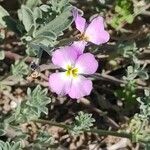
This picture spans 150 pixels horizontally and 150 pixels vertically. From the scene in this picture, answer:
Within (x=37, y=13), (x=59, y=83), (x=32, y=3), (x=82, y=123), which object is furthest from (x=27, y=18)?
(x=82, y=123)

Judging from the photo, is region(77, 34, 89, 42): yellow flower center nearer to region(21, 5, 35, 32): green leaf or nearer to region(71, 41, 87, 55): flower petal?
region(71, 41, 87, 55): flower petal

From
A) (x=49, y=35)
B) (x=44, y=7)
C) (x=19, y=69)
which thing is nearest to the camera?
(x=49, y=35)

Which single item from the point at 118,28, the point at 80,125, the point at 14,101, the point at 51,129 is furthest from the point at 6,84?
the point at 118,28

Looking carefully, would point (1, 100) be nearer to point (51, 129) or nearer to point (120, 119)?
point (51, 129)

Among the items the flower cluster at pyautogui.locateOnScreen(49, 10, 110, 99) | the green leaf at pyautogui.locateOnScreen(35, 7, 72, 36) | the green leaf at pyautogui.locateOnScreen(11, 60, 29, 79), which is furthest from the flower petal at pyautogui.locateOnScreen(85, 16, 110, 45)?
the green leaf at pyautogui.locateOnScreen(11, 60, 29, 79)

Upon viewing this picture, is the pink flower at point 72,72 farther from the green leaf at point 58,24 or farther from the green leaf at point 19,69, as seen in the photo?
the green leaf at point 19,69

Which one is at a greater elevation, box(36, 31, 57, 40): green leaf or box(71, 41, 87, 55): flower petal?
box(36, 31, 57, 40): green leaf

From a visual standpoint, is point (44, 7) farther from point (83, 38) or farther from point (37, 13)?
point (83, 38)
